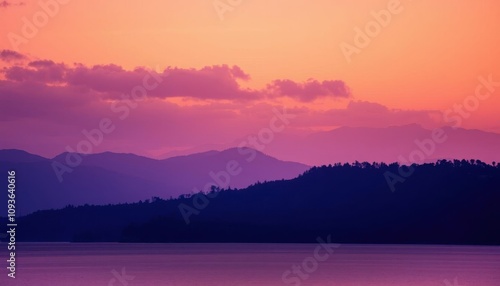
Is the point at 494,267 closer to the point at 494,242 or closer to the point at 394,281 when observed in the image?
the point at 394,281

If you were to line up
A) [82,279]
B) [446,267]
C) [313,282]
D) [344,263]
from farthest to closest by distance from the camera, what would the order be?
[344,263], [446,267], [82,279], [313,282]

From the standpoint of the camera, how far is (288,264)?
118250 mm

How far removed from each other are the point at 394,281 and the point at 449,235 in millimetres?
114143

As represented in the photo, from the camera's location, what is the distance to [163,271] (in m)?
103

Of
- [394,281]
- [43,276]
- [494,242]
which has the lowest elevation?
[394,281]

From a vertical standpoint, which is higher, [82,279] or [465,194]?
[465,194]

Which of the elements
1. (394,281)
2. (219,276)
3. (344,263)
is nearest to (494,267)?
(344,263)

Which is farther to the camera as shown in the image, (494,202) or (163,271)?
(494,202)

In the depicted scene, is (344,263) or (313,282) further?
(344,263)

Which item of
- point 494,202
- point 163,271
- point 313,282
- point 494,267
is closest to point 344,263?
point 494,267

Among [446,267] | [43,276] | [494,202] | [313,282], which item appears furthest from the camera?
[494,202]

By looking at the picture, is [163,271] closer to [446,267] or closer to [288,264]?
[288,264]

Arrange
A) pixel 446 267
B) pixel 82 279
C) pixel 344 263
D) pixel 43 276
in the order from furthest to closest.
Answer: pixel 344 263, pixel 446 267, pixel 43 276, pixel 82 279

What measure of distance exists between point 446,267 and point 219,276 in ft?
114
